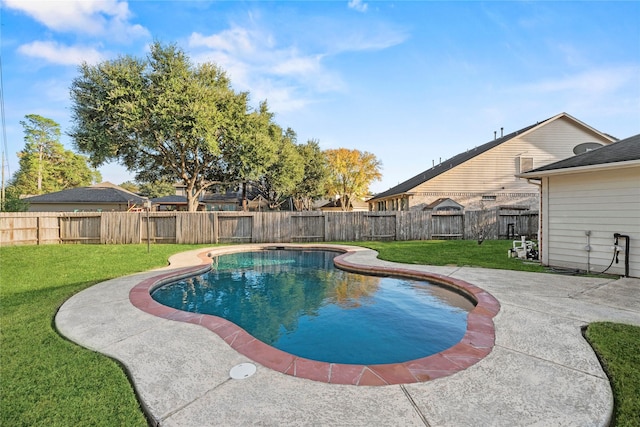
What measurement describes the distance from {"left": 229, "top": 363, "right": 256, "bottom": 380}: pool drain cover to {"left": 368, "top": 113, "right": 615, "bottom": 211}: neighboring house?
60.3 ft

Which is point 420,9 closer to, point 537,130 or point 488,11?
point 488,11

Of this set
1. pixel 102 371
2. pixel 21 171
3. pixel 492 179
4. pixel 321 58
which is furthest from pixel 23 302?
pixel 21 171

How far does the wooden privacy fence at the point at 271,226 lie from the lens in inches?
541

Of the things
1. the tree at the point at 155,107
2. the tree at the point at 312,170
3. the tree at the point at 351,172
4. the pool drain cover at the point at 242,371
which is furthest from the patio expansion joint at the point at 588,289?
the tree at the point at 351,172

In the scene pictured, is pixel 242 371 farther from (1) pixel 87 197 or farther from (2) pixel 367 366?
(1) pixel 87 197

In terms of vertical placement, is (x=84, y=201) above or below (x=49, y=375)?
above

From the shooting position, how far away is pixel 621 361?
9.16 feet

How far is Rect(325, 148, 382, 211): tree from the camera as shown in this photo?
3672 cm

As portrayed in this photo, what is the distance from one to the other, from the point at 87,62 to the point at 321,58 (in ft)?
43.4

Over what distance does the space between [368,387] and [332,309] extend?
A: 2947 mm

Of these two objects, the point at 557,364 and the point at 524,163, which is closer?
the point at 557,364

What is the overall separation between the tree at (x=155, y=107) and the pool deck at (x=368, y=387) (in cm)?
1385

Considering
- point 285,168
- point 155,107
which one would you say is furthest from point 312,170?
point 155,107

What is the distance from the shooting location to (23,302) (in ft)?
16.1
